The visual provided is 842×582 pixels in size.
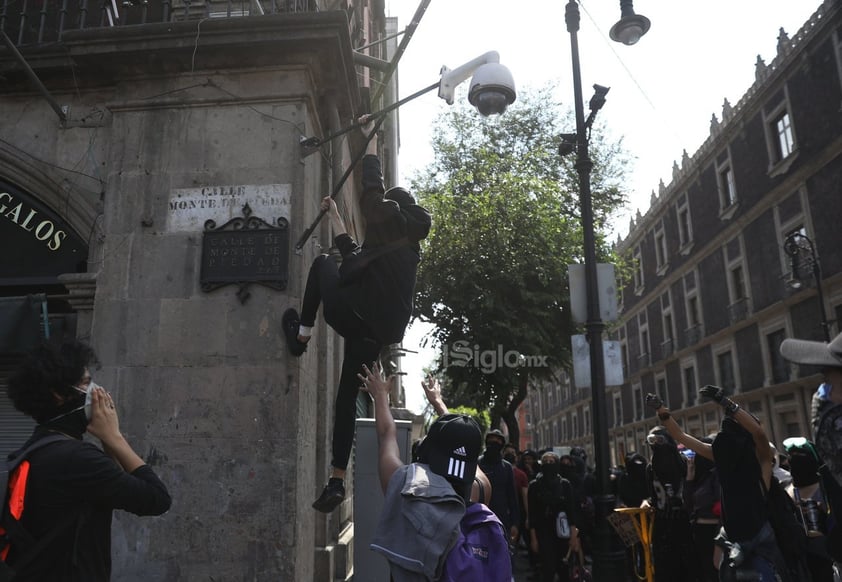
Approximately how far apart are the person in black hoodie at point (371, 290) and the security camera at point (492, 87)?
1284 mm

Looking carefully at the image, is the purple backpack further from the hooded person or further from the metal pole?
the hooded person

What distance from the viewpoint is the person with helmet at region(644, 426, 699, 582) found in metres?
7.47

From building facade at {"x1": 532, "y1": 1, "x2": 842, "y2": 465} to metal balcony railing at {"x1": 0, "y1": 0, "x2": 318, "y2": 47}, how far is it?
15785 millimetres

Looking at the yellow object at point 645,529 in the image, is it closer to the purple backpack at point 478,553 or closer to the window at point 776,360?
the purple backpack at point 478,553

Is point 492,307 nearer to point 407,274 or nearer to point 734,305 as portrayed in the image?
point 407,274

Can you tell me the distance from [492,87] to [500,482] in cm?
505

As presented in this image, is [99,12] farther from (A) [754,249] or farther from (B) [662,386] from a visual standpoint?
(B) [662,386]

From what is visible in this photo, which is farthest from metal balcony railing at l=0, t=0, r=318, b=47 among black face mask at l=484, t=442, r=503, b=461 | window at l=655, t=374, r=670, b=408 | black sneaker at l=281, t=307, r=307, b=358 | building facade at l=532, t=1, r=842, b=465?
window at l=655, t=374, r=670, b=408

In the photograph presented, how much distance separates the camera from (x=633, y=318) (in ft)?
154

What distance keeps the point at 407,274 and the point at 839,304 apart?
24.3m

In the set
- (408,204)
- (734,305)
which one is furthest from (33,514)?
(734,305)

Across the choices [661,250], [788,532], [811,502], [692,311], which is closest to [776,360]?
[692,311]

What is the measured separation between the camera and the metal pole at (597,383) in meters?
7.56

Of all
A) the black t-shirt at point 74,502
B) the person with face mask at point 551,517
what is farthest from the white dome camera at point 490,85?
the person with face mask at point 551,517
